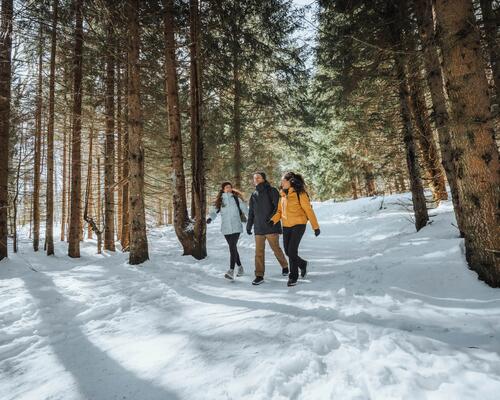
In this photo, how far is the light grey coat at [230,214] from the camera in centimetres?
626

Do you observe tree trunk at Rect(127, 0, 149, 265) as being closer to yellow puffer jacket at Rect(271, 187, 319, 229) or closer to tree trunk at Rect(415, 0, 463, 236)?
yellow puffer jacket at Rect(271, 187, 319, 229)

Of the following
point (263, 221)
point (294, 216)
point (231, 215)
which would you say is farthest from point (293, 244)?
point (231, 215)

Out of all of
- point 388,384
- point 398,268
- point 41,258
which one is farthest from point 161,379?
point 41,258

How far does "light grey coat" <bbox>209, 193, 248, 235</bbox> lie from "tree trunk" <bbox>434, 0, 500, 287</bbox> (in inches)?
158

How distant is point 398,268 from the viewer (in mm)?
4863

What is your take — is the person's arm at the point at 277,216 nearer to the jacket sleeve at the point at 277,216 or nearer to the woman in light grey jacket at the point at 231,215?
the jacket sleeve at the point at 277,216

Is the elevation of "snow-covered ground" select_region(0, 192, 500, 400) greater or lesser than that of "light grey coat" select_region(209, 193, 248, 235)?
lesser

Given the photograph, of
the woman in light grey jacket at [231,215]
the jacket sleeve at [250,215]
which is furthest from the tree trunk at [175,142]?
the jacket sleeve at [250,215]

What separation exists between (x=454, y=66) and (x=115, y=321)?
218 inches

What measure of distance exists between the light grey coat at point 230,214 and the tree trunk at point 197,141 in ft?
5.95

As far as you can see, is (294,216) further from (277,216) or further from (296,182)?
(296,182)

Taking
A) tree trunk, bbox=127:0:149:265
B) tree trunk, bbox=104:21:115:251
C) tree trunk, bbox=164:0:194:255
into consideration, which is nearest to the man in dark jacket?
tree trunk, bbox=164:0:194:255

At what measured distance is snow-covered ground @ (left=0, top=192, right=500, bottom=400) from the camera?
2080 millimetres

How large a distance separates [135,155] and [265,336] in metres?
6.13
